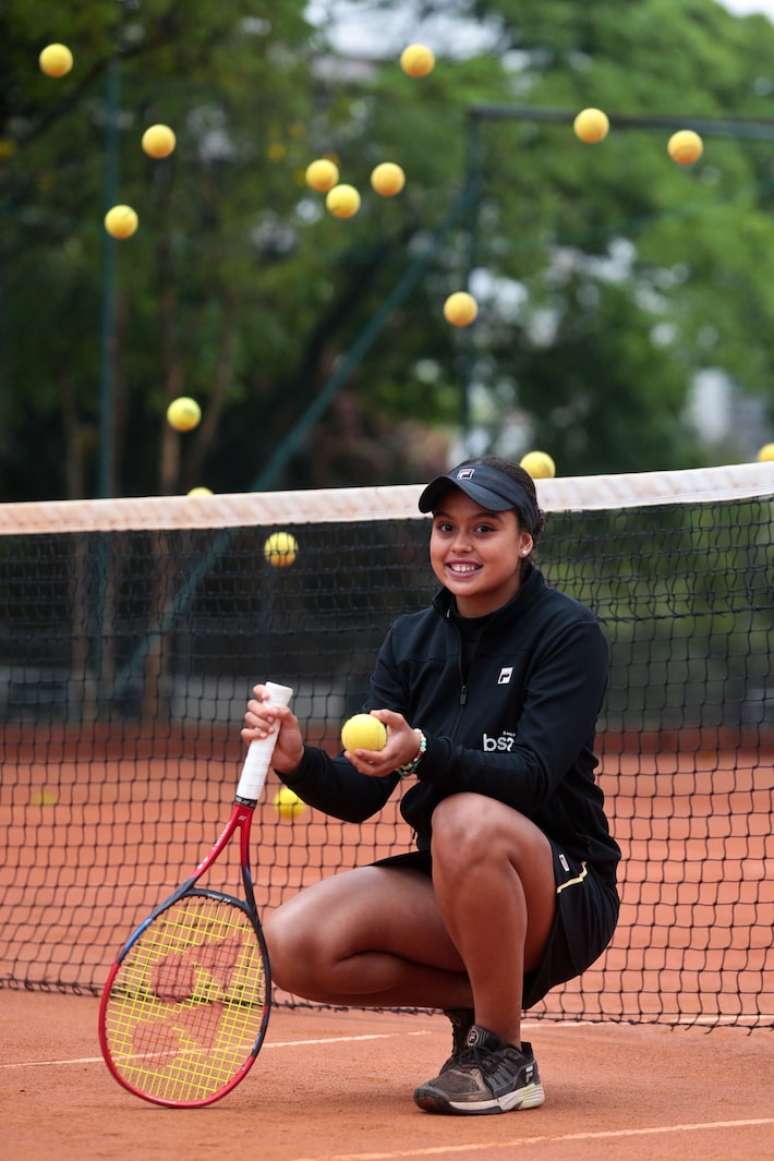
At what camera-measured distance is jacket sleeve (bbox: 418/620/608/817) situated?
3.91 m

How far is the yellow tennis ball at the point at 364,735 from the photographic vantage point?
12.4 ft

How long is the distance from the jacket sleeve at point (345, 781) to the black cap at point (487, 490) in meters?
0.47

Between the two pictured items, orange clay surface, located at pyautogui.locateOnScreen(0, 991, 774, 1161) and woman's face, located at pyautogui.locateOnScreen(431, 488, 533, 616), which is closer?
orange clay surface, located at pyautogui.locateOnScreen(0, 991, 774, 1161)

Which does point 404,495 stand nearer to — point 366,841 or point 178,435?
point 366,841

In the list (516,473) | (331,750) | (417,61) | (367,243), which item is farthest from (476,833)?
(367,243)

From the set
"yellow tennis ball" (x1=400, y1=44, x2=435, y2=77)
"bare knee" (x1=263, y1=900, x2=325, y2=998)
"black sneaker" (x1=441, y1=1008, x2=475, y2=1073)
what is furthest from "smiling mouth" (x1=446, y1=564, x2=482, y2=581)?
"yellow tennis ball" (x1=400, y1=44, x2=435, y2=77)

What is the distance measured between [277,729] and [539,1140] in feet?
3.45

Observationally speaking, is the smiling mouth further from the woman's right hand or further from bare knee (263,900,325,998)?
bare knee (263,900,325,998)

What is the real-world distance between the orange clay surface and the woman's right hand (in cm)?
80

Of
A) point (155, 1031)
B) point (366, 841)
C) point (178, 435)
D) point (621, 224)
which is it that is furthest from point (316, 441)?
point (155, 1031)

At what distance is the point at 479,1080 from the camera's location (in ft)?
13.0

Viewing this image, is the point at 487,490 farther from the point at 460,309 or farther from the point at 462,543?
the point at 460,309

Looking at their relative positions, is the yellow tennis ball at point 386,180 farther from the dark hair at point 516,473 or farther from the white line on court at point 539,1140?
the white line on court at point 539,1140

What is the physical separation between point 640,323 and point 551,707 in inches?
771
